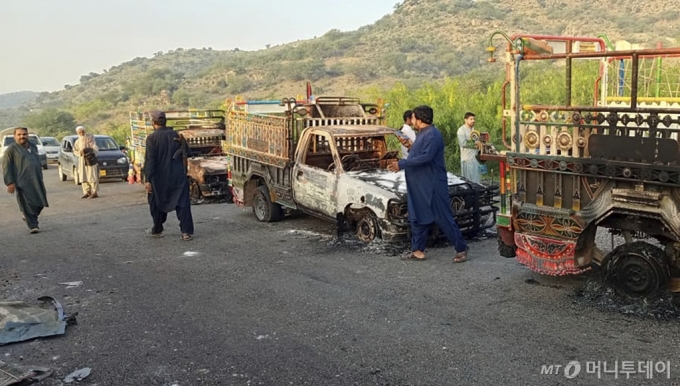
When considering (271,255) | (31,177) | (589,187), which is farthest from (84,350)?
(31,177)

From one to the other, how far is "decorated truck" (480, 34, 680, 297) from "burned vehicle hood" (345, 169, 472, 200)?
72.2 inches

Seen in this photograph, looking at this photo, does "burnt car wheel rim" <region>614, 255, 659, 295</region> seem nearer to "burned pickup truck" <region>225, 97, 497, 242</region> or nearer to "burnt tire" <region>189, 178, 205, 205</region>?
"burned pickup truck" <region>225, 97, 497, 242</region>

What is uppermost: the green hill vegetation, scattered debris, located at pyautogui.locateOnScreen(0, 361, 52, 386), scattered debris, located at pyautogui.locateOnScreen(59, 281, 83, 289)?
the green hill vegetation

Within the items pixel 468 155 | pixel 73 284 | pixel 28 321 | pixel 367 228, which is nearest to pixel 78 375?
pixel 28 321

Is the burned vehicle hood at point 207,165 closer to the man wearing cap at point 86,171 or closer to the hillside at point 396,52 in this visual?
the man wearing cap at point 86,171

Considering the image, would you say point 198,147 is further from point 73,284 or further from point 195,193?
point 73,284

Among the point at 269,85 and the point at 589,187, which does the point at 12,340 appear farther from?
the point at 269,85

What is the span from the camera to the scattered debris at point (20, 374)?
177 inches

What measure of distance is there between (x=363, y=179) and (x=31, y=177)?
5.54m

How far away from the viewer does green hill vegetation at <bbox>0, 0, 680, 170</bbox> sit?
47.0 meters

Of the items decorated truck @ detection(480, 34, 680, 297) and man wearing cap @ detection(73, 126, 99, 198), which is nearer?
decorated truck @ detection(480, 34, 680, 297)

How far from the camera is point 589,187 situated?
596 cm

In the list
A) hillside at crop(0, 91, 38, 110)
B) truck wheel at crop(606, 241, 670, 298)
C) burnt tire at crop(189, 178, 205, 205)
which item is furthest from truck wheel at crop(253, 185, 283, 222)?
hillside at crop(0, 91, 38, 110)

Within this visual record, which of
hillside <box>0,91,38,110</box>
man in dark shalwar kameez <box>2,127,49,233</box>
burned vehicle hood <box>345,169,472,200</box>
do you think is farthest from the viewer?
hillside <box>0,91,38,110</box>
